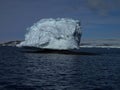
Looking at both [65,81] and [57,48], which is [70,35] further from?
[65,81]

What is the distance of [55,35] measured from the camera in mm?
89312

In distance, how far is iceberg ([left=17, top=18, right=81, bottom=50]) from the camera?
88312 millimetres

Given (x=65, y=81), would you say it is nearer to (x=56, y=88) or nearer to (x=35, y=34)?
(x=56, y=88)

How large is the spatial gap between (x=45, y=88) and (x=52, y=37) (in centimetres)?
5923

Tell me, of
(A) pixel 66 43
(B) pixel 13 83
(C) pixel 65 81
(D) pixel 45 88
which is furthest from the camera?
(A) pixel 66 43

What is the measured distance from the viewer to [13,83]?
3191cm

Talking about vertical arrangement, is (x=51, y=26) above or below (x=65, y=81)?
above

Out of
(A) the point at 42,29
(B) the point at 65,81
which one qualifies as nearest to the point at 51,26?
(A) the point at 42,29

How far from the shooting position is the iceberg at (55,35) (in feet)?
290

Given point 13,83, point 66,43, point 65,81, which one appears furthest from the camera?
point 66,43

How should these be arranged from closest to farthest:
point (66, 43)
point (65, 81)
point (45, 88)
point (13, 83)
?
point (45, 88), point (13, 83), point (65, 81), point (66, 43)

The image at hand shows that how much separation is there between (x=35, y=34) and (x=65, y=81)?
186ft

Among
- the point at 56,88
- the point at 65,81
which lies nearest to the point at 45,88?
the point at 56,88

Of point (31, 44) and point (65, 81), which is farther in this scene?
point (31, 44)
